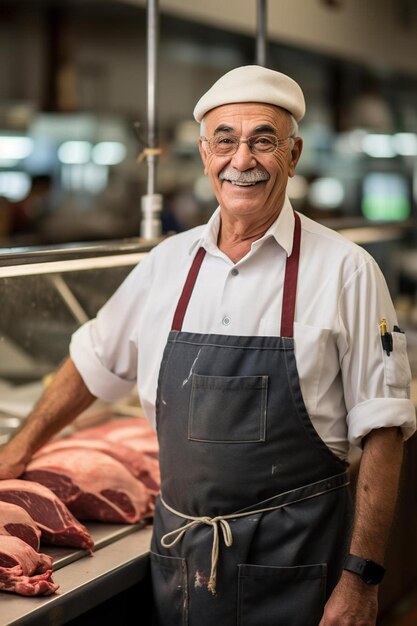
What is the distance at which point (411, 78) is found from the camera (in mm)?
8547

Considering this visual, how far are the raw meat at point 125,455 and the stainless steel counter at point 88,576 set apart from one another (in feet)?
0.62

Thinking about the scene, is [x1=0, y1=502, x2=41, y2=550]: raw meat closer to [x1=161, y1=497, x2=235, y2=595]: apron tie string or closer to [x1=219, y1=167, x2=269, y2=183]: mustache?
[x1=161, y1=497, x2=235, y2=595]: apron tie string

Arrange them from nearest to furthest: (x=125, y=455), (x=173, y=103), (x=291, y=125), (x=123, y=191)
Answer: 1. (x=291, y=125)
2. (x=125, y=455)
3. (x=123, y=191)
4. (x=173, y=103)

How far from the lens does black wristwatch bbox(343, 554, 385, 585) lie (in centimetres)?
214

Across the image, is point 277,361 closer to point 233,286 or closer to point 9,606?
point 233,286

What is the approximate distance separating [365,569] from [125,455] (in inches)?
33.8

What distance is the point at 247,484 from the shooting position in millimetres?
2201

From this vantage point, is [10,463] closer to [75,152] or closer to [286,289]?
[286,289]

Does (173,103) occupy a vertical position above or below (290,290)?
above

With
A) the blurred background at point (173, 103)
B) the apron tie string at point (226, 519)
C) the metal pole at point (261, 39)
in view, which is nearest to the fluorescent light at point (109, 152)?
the blurred background at point (173, 103)

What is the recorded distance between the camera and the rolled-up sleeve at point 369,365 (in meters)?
2.16

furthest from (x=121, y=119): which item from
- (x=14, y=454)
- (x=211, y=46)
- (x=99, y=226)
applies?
(x=14, y=454)

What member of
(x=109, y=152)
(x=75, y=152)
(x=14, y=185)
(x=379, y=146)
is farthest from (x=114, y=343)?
(x=379, y=146)

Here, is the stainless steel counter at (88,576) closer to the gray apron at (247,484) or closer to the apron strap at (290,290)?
the gray apron at (247,484)
